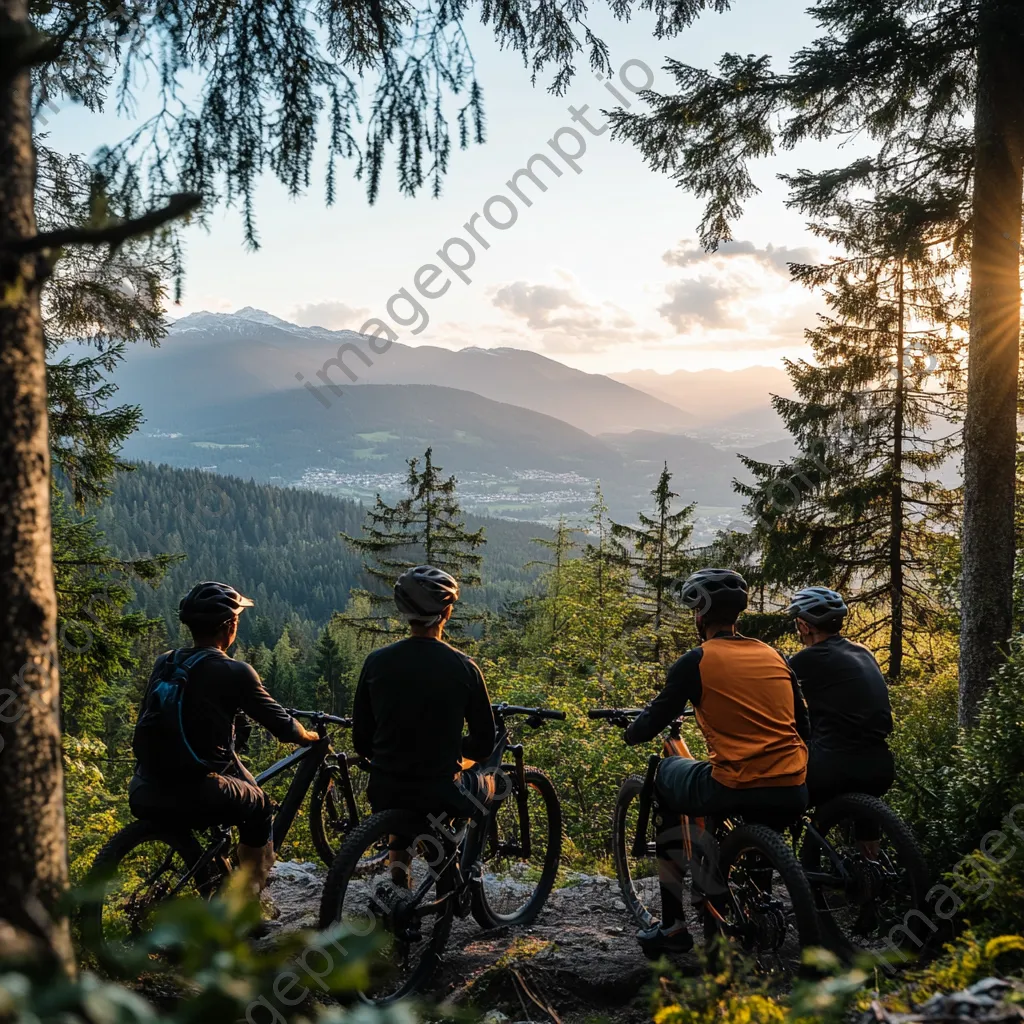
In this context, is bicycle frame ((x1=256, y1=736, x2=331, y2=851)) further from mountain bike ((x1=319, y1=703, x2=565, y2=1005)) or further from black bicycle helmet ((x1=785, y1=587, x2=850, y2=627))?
black bicycle helmet ((x1=785, y1=587, x2=850, y2=627))

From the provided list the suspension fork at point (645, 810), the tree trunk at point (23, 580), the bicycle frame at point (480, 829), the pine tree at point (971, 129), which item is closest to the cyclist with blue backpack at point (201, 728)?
the bicycle frame at point (480, 829)

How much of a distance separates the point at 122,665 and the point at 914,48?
10873mm

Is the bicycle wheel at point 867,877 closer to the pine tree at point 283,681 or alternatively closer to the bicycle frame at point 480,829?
the bicycle frame at point 480,829

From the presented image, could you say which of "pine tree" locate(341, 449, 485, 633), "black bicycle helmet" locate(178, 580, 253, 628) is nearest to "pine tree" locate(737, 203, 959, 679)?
"pine tree" locate(341, 449, 485, 633)

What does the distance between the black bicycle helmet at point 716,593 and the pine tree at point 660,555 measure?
23644 mm

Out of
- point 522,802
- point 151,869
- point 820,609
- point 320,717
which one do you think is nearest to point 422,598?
point 320,717

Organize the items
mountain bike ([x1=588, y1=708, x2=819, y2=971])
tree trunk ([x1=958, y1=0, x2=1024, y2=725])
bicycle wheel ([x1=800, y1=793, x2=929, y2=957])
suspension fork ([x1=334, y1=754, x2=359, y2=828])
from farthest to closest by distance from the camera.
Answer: tree trunk ([x1=958, y1=0, x2=1024, y2=725]) < suspension fork ([x1=334, y1=754, x2=359, y2=828]) < bicycle wheel ([x1=800, y1=793, x2=929, y2=957]) < mountain bike ([x1=588, y1=708, x2=819, y2=971])

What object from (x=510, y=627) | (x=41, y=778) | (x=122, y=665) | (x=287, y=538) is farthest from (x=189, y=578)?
(x=41, y=778)

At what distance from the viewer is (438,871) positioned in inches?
172

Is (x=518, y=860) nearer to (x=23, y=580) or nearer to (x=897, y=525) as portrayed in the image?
(x=23, y=580)

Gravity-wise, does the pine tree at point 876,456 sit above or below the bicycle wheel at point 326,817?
above

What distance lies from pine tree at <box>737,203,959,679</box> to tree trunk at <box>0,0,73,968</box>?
54.2 feet

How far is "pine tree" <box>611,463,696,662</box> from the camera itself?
28609 millimetres

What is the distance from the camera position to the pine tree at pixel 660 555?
93.9ft
